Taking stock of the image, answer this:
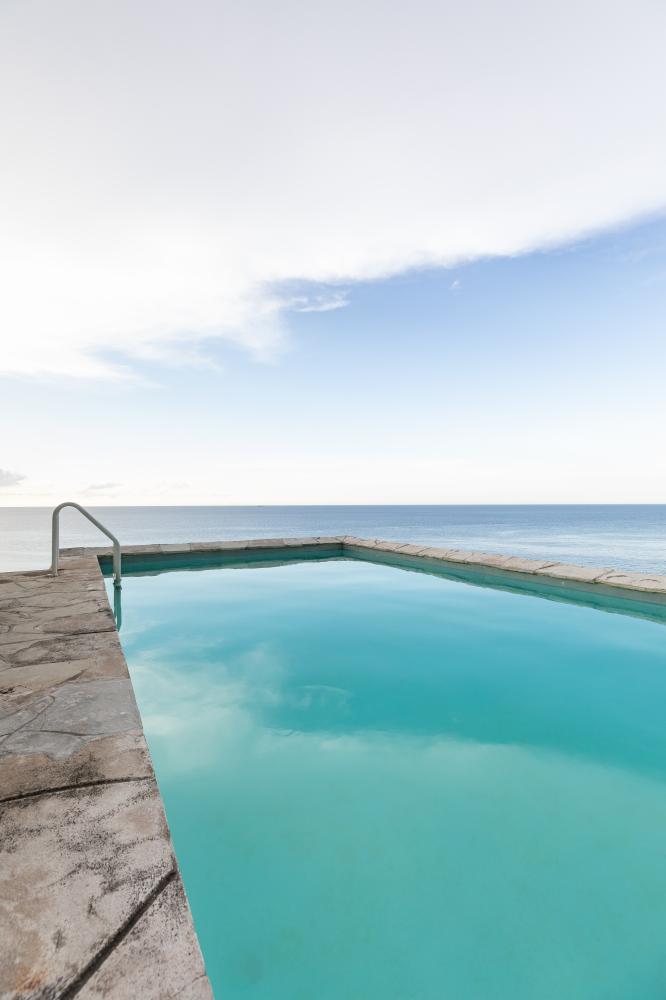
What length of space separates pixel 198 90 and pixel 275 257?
328 cm

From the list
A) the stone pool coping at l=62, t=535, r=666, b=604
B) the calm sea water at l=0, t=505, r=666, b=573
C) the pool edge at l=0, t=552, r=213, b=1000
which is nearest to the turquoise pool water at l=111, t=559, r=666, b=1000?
the pool edge at l=0, t=552, r=213, b=1000

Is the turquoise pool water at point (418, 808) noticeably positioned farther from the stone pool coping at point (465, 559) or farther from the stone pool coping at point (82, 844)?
the stone pool coping at point (465, 559)

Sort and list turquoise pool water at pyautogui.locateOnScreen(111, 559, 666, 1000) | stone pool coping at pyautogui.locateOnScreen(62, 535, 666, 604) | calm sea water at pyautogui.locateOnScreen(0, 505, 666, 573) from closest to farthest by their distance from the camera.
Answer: turquoise pool water at pyautogui.locateOnScreen(111, 559, 666, 1000) → stone pool coping at pyautogui.locateOnScreen(62, 535, 666, 604) → calm sea water at pyautogui.locateOnScreen(0, 505, 666, 573)

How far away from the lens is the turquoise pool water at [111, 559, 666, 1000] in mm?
1551

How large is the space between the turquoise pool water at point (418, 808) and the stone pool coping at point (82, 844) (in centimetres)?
61

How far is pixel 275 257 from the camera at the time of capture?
995 cm

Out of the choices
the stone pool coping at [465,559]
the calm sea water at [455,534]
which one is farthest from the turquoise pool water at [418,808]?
the calm sea water at [455,534]

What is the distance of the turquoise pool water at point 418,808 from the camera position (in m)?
1.55

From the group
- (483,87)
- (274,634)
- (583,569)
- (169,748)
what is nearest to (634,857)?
(169,748)

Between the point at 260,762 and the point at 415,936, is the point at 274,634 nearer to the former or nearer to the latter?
the point at 260,762

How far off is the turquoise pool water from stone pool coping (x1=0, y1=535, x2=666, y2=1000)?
1.99 feet

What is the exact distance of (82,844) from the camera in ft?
4.22

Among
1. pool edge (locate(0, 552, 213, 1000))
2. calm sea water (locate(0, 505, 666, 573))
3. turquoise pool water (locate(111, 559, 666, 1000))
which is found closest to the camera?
pool edge (locate(0, 552, 213, 1000))

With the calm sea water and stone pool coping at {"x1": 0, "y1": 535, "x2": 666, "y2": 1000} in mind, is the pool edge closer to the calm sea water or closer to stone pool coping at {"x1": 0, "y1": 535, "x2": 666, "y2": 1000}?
stone pool coping at {"x1": 0, "y1": 535, "x2": 666, "y2": 1000}
